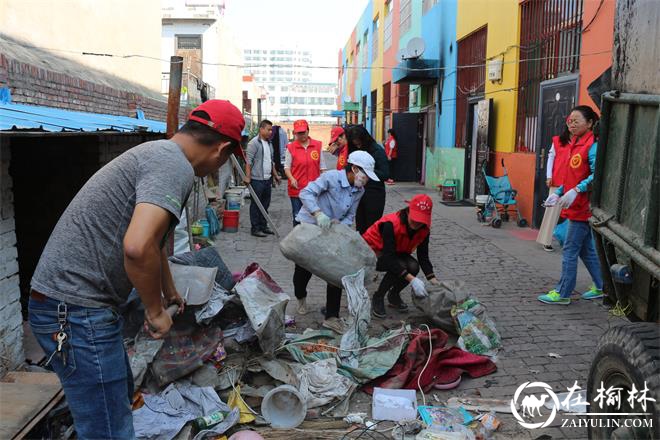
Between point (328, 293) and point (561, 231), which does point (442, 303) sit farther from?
point (561, 231)

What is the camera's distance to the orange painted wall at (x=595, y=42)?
7625 millimetres

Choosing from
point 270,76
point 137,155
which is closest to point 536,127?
point 137,155

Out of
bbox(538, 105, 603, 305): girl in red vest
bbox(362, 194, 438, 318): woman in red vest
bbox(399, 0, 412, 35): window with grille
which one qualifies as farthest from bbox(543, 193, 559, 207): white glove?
bbox(399, 0, 412, 35): window with grille

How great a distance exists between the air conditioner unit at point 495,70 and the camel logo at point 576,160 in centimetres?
649

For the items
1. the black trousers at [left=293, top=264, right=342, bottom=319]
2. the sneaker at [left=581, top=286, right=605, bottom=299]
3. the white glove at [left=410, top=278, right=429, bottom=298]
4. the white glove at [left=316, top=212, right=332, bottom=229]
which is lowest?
the sneaker at [left=581, top=286, right=605, bottom=299]

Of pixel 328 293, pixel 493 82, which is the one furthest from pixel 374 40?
pixel 328 293

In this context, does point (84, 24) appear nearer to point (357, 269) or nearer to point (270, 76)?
point (357, 269)

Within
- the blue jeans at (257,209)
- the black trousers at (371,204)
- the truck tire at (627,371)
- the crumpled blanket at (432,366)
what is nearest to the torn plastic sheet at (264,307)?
the crumpled blanket at (432,366)

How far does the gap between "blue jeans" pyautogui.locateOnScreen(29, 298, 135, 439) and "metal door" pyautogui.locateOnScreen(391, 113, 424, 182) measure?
1699 cm

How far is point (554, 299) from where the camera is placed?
5742mm

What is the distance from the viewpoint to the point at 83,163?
20.6 ft

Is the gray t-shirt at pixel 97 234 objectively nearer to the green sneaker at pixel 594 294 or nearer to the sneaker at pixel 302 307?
the sneaker at pixel 302 307

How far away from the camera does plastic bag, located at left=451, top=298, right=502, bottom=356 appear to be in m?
4.51

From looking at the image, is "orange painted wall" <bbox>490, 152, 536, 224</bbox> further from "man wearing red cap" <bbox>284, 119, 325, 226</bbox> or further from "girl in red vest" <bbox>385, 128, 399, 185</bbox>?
"girl in red vest" <bbox>385, 128, 399, 185</bbox>
